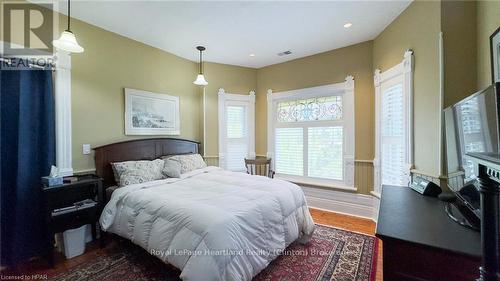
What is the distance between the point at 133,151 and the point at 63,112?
0.92 metres

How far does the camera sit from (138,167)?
2.76 metres

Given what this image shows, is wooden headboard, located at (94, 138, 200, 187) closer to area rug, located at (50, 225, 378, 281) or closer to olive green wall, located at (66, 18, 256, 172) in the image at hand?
olive green wall, located at (66, 18, 256, 172)

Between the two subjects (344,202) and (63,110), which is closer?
(63,110)

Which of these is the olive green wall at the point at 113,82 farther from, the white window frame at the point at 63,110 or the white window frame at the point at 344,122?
the white window frame at the point at 344,122

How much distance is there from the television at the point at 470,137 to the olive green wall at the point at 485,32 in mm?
555

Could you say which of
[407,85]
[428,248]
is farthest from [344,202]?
[428,248]

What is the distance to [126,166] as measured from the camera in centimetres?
272

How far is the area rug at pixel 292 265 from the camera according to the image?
6.38 feet

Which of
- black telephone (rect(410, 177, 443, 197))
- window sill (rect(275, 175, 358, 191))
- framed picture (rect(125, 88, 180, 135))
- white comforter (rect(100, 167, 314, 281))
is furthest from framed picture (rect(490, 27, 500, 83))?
framed picture (rect(125, 88, 180, 135))

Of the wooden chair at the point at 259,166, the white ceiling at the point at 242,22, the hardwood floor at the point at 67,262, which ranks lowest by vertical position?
the hardwood floor at the point at 67,262

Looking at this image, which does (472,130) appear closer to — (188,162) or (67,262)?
(188,162)

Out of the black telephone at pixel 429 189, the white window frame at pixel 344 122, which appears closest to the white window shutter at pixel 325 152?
the white window frame at pixel 344 122

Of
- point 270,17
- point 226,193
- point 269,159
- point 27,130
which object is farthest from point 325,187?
point 27,130

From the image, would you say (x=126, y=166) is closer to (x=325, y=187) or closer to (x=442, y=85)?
(x=325, y=187)
